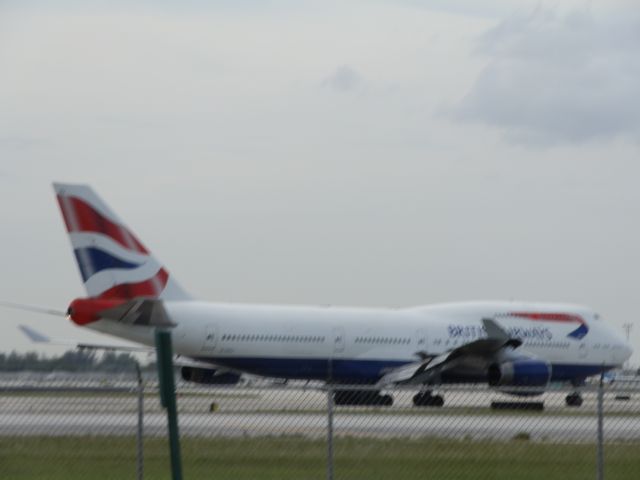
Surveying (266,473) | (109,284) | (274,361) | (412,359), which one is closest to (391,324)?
(412,359)

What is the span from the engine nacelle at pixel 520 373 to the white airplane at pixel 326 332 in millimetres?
28

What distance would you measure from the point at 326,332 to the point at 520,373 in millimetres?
5642

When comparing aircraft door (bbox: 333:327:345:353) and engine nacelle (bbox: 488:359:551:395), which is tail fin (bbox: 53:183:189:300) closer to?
aircraft door (bbox: 333:327:345:353)

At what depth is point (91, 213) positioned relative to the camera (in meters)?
39.4

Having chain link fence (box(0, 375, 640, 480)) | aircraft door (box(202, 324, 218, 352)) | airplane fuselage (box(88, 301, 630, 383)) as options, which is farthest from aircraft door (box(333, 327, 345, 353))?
chain link fence (box(0, 375, 640, 480))

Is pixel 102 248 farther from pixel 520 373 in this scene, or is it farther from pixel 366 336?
→ pixel 520 373

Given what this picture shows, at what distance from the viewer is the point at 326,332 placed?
42.6 meters

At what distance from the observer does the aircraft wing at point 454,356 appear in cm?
4103

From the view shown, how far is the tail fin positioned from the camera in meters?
39.3

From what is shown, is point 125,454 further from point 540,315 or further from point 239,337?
point 540,315

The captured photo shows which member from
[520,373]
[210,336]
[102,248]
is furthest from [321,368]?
[102,248]

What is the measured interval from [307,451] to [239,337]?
19874mm

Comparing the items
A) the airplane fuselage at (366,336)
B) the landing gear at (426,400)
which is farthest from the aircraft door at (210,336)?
the landing gear at (426,400)

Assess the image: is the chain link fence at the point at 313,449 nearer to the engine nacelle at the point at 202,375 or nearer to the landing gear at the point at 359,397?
the landing gear at the point at 359,397
